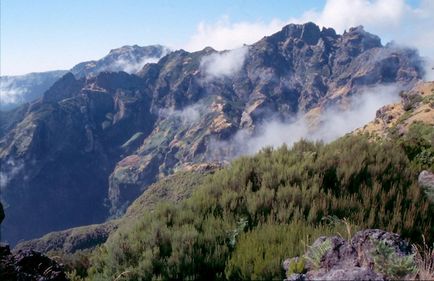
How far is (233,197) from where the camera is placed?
8.19m

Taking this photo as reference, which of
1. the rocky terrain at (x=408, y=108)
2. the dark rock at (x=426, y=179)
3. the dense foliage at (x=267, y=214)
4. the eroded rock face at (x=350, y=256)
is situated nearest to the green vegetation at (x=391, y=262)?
the eroded rock face at (x=350, y=256)

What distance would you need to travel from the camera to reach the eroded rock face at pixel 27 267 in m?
7.15

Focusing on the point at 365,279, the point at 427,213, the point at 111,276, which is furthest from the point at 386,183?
the point at 111,276

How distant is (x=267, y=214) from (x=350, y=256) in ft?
7.60

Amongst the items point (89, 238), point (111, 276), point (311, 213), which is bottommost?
point (89, 238)

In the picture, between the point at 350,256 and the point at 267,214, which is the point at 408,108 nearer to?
the point at 267,214

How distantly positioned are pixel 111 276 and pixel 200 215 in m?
1.94

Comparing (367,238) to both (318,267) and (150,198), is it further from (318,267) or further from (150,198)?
(150,198)

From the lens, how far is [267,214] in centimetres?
762

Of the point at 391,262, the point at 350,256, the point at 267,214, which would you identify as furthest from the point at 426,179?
the point at 391,262

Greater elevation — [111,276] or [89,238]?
[111,276]

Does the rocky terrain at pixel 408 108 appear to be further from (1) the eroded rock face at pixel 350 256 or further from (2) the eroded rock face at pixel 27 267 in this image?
(2) the eroded rock face at pixel 27 267

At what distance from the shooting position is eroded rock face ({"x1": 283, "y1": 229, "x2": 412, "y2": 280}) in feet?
15.8

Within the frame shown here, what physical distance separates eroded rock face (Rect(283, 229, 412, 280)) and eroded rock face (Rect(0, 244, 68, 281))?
4128mm
